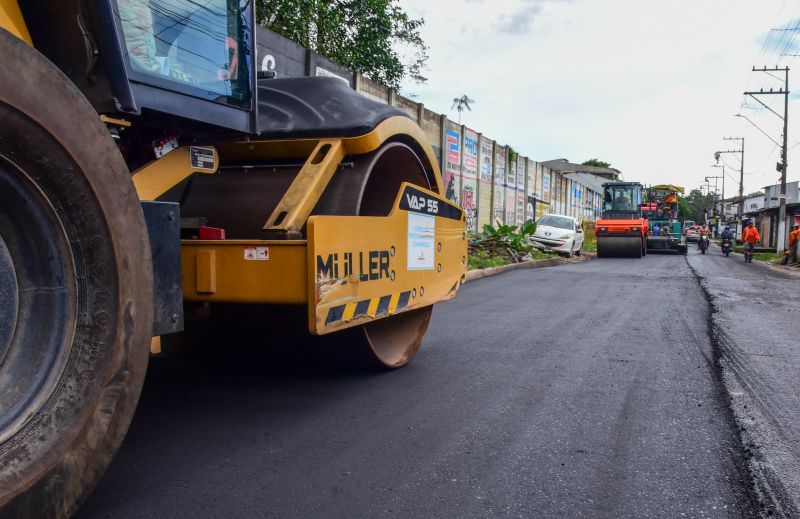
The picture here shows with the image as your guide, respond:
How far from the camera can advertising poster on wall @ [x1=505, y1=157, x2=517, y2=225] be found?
A: 27.7 metres

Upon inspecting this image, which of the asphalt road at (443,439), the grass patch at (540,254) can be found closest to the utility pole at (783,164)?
the grass patch at (540,254)

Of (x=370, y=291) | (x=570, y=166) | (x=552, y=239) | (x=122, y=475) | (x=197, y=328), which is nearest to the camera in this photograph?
(x=122, y=475)

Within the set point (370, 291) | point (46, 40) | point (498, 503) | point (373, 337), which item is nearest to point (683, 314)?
point (373, 337)

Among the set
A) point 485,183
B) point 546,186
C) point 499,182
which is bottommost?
point 485,183

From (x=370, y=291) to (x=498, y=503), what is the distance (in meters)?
1.42

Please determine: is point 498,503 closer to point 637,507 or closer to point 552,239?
point 637,507

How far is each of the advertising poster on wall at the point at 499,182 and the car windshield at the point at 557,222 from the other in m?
2.59

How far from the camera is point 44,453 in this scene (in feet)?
6.25

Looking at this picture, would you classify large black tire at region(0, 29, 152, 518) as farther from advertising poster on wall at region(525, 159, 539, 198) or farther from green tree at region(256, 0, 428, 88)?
advertising poster on wall at region(525, 159, 539, 198)

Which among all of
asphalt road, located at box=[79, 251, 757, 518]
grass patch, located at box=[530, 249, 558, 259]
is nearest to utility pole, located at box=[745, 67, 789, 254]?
grass patch, located at box=[530, 249, 558, 259]

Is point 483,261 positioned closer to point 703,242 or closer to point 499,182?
point 499,182

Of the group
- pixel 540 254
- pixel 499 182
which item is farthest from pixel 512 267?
pixel 499 182

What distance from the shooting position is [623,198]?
28.4 metres

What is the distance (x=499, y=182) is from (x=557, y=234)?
15.2 feet
